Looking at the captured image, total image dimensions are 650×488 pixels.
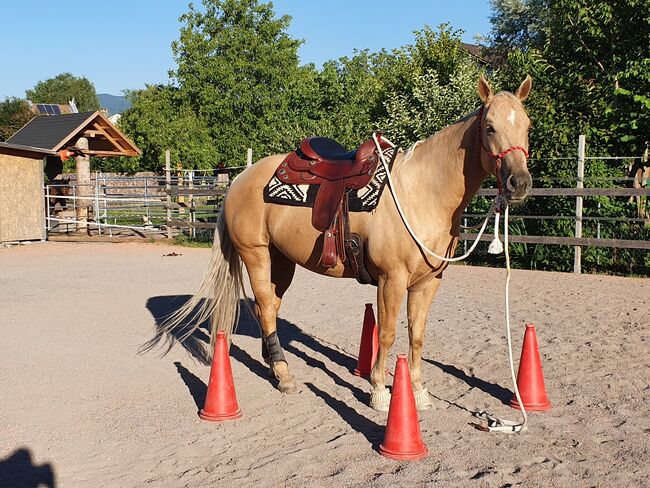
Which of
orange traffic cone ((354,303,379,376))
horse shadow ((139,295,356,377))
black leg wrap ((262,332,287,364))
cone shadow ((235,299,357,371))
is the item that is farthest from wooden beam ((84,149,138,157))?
orange traffic cone ((354,303,379,376))

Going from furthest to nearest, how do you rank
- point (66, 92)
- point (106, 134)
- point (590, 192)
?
1. point (66, 92)
2. point (106, 134)
3. point (590, 192)

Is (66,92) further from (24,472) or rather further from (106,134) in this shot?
(24,472)

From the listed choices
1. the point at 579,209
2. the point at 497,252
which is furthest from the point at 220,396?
the point at 579,209

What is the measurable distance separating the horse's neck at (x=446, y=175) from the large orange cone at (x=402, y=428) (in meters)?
1.15

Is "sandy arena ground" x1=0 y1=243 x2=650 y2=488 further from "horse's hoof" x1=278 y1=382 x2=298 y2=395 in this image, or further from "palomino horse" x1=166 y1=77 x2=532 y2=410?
"palomino horse" x1=166 y1=77 x2=532 y2=410

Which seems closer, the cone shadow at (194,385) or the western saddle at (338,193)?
the western saddle at (338,193)

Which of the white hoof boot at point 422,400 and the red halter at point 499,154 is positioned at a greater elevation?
the red halter at point 499,154

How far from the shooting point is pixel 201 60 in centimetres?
3925

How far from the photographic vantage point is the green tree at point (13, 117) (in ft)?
144

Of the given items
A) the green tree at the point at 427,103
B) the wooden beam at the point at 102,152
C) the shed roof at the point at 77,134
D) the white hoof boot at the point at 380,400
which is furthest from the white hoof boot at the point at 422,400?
the wooden beam at the point at 102,152

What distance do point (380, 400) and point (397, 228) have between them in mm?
1257

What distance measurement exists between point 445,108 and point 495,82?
1873mm

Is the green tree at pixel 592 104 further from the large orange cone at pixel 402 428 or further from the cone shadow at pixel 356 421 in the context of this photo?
the large orange cone at pixel 402 428

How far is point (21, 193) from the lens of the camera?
59.9 feet
